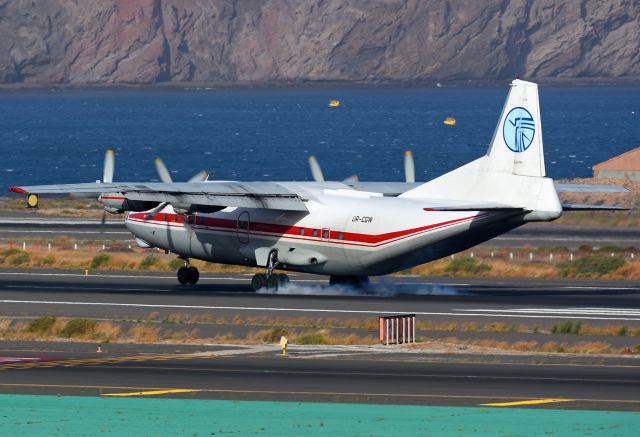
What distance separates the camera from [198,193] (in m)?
53.0

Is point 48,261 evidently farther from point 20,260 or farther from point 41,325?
point 41,325

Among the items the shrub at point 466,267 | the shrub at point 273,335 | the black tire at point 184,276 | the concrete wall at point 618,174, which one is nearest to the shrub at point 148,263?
the black tire at point 184,276

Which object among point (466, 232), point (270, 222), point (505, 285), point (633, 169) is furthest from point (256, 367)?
point (633, 169)

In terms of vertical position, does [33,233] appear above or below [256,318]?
above

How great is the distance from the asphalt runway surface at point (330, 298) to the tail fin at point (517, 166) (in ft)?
12.3

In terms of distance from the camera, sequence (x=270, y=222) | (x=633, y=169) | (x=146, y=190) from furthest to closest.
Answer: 1. (x=633, y=169)
2. (x=270, y=222)
3. (x=146, y=190)

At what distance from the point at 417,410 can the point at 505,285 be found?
31864 mm

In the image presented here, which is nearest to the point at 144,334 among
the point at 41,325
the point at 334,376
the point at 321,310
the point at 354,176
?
the point at 41,325

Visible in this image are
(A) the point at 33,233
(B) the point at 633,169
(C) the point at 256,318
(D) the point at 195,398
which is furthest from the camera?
(B) the point at 633,169

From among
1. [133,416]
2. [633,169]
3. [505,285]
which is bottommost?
[133,416]

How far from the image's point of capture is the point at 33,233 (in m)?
88.1

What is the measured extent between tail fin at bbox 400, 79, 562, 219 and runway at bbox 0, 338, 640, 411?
11977 millimetres

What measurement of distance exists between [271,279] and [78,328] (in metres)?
13.8

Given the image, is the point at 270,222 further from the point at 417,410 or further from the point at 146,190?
the point at 417,410
